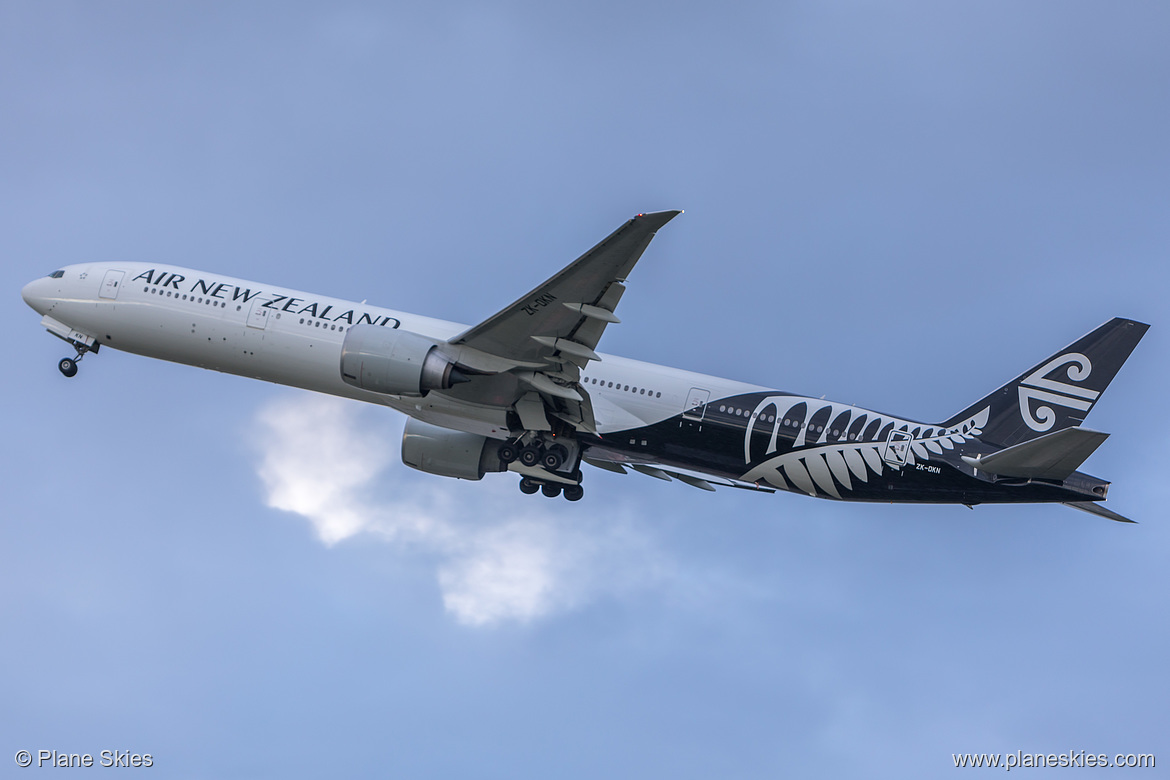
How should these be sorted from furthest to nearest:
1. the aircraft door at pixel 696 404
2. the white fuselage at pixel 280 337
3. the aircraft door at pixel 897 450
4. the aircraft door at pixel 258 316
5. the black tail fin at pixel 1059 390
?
the aircraft door at pixel 258 316 < the white fuselage at pixel 280 337 < the aircraft door at pixel 696 404 < the black tail fin at pixel 1059 390 < the aircraft door at pixel 897 450

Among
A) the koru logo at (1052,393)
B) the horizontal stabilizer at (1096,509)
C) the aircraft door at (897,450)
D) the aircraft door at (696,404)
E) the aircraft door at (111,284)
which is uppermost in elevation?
the aircraft door at (111,284)

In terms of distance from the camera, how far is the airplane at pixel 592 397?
2561cm

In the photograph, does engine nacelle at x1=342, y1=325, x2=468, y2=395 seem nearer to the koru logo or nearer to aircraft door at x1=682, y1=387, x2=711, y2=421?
aircraft door at x1=682, y1=387, x2=711, y2=421

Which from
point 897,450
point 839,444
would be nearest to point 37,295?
point 839,444

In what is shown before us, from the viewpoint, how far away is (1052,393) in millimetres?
27922

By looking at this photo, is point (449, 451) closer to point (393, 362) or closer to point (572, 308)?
point (393, 362)

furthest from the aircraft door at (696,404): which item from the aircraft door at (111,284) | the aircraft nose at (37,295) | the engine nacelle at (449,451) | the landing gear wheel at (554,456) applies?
the aircraft nose at (37,295)

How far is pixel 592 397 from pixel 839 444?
7.13m

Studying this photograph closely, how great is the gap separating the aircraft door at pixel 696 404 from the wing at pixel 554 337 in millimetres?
2728

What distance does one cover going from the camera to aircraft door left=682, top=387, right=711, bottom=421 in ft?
91.5

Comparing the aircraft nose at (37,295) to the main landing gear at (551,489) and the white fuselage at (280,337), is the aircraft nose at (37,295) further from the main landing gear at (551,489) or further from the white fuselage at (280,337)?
the main landing gear at (551,489)

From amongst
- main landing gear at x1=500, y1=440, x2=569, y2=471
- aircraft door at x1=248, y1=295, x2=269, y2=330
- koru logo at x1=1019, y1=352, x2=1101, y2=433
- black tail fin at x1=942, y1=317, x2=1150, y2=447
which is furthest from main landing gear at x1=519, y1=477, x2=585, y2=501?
koru logo at x1=1019, y1=352, x2=1101, y2=433

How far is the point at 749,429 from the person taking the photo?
27.6m

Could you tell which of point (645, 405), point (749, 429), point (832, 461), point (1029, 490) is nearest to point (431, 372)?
point (645, 405)
